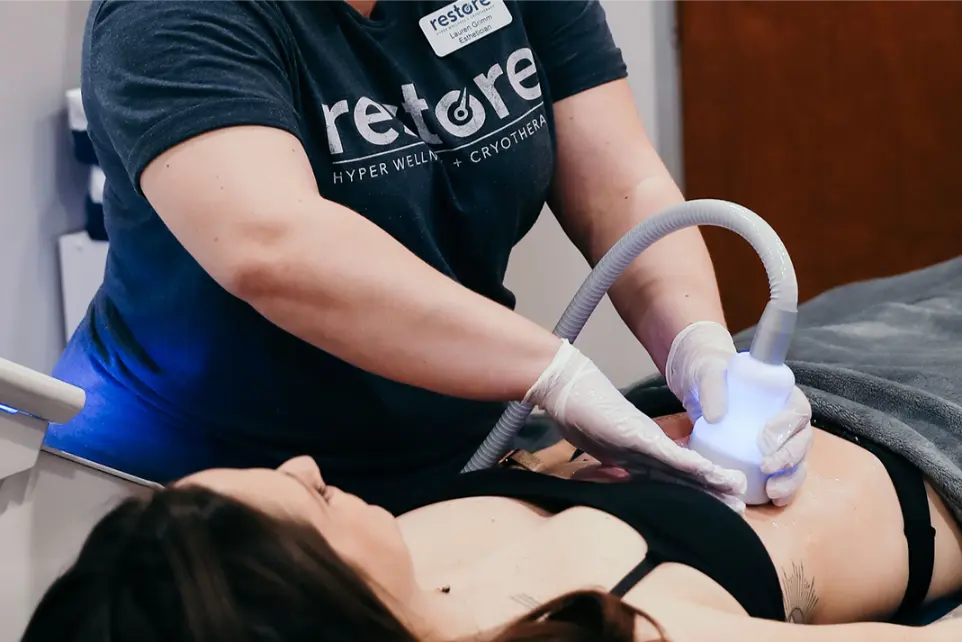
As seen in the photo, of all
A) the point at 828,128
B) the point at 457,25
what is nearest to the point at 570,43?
the point at 457,25

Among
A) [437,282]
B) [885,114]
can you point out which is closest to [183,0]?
[437,282]

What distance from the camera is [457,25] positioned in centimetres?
123

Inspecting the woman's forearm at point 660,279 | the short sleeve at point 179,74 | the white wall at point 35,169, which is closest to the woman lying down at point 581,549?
the woman's forearm at point 660,279

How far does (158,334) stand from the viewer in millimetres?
1256

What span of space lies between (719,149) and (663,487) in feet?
5.39

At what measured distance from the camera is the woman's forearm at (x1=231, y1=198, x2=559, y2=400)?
3.22 feet

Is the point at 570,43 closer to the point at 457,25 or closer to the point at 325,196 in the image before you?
the point at 457,25

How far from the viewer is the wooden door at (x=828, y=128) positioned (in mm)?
2441

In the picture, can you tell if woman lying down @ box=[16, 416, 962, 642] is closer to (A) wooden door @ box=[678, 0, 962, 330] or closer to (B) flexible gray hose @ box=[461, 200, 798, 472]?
(B) flexible gray hose @ box=[461, 200, 798, 472]

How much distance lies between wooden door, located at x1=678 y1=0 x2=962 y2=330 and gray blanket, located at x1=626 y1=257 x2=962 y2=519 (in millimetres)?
832

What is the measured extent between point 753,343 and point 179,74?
620 mm

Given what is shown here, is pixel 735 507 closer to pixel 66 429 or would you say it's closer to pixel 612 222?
pixel 612 222

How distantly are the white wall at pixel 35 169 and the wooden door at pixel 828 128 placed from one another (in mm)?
1382

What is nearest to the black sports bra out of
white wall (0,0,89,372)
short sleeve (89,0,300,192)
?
short sleeve (89,0,300,192)
